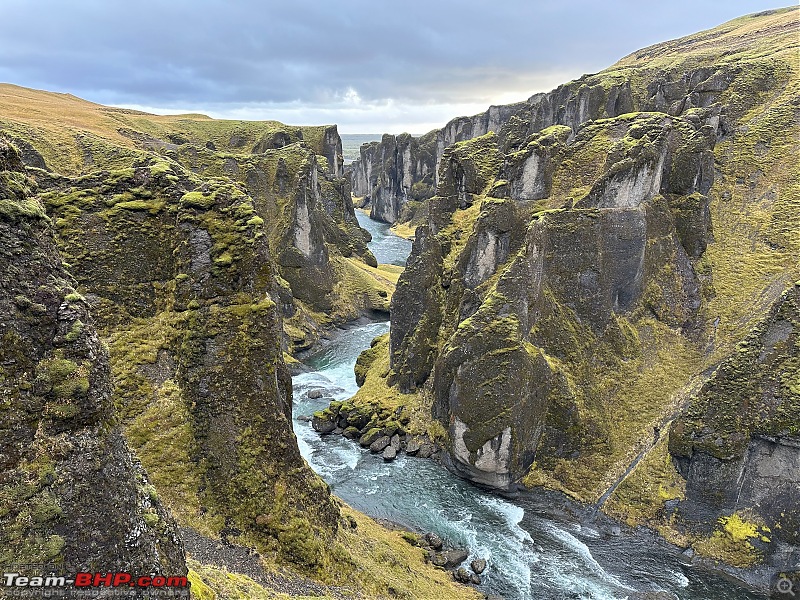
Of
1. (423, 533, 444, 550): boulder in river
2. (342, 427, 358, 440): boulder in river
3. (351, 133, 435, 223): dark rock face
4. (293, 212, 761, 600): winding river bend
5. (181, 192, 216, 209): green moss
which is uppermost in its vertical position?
(351, 133, 435, 223): dark rock face

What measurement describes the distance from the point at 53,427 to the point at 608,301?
4354cm

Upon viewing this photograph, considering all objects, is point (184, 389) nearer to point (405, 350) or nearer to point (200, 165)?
point (405, 350)

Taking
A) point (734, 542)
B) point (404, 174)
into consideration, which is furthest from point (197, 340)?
point (404, 174)

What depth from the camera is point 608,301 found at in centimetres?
4522

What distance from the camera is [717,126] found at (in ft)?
181

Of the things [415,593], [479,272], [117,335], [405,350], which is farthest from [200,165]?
[415,593]

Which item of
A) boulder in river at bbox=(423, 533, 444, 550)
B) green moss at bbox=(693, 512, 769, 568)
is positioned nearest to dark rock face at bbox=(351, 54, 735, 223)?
green moss at bbox=(693, 512, 769, 568)

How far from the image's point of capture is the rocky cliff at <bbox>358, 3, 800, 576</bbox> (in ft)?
127

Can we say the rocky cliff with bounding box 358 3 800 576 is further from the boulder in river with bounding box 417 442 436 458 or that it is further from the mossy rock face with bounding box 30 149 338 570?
the mossy rock face with bounding box 30 149 338 570

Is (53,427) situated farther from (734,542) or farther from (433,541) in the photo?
Answer: (734,542)

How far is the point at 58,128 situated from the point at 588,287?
83.1 m

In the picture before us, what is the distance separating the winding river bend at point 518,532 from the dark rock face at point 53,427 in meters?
25.9

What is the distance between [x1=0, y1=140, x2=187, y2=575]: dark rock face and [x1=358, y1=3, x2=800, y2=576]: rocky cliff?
1253 inches

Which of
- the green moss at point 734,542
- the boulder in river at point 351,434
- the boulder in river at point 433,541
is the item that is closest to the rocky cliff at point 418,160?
the boulder in river at point 351,434
